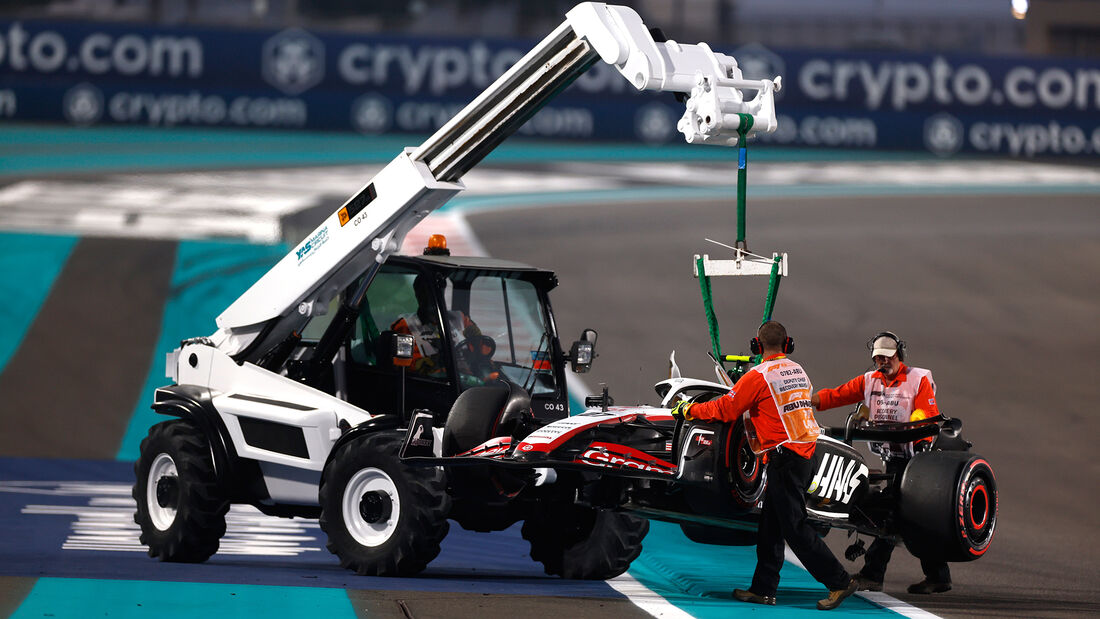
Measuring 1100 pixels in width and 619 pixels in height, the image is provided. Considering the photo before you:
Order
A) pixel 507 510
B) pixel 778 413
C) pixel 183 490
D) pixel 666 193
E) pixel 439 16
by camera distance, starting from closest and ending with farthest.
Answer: pixel 778 413 → pixel 507 510 → pixel 183 490 → pixel 666 193 → pixel 439 16

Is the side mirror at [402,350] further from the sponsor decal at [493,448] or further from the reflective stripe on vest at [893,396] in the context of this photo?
the reflective stripe on vest at [893,396]

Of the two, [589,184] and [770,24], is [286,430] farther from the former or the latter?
[770,24]

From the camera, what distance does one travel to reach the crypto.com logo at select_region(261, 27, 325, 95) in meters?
29.2

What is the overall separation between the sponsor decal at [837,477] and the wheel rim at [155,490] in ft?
15.3

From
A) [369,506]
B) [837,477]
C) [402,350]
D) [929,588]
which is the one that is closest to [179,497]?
[369,506]

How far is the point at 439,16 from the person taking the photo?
3253 cm

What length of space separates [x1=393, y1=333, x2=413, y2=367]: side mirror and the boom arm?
767mm

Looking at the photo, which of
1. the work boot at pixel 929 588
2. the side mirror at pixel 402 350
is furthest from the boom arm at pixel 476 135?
the work boot at pixel 929 588

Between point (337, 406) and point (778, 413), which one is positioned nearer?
point (778, 413)

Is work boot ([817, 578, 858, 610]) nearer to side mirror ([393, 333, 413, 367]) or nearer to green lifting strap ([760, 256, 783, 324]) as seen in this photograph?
green lifting strap ([760, 256, 783, 324])

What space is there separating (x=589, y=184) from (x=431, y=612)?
70.4 feet

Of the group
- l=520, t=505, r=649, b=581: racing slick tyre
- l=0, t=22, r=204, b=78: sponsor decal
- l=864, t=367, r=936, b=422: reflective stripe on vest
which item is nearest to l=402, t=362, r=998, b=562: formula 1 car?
l=864, t=367, r=936, b=422: reflective stripe on vest

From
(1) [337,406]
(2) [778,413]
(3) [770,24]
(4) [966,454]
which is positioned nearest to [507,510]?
(1) [337,406]

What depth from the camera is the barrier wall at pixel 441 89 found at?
2875cm
